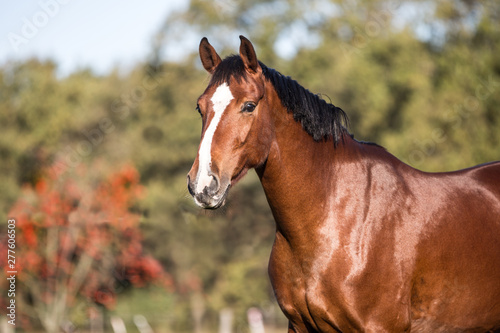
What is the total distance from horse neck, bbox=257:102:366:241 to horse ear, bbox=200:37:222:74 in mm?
622

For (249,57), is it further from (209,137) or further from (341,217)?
(341,217)

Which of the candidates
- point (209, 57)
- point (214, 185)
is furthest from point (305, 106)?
point (214, 185)

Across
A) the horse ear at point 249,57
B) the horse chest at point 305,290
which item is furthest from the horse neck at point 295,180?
the horse ear at point 249,57

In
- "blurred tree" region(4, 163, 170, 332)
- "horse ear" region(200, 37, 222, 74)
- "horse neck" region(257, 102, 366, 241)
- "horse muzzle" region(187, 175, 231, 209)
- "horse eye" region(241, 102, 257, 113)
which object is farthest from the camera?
"blurred tree" region(4, 163, 170, 332)

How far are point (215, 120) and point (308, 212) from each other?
92cm

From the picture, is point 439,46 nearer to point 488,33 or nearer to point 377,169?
point 488,33

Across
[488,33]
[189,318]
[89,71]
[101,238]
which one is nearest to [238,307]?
[189,318]

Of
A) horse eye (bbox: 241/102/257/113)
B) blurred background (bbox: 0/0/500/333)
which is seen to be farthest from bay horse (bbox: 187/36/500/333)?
blurred background (bbox: 0/0/500/333)

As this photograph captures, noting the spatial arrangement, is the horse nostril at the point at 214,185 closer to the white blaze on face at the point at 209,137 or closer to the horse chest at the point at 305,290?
the white blaze on face at the point at 209,137

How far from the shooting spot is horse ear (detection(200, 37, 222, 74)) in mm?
3941

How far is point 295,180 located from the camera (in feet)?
12.4

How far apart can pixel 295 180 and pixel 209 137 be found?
749 mm

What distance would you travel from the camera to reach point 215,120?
341 cm

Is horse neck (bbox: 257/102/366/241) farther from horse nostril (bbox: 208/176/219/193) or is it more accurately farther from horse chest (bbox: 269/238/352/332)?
horse nostril (bbox: 208/176/219/193)
